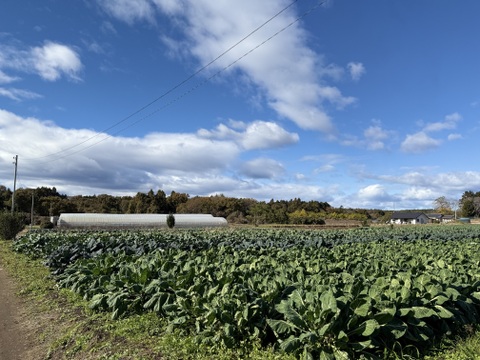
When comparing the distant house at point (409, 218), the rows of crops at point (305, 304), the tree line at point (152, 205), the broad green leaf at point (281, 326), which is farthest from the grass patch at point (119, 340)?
the distant house at point (409, 218)

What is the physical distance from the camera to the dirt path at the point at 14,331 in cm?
590

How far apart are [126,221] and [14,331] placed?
45.3 m

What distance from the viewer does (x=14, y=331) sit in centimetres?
699

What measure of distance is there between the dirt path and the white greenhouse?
39.4 meters

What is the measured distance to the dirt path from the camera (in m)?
5.90

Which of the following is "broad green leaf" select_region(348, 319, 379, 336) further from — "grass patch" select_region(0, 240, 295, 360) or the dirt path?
the dirt path

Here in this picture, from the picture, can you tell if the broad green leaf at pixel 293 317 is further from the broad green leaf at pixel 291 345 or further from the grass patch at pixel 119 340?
the grass patch at pixel 119 340

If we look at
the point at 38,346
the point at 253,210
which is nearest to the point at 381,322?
the point at 38,346

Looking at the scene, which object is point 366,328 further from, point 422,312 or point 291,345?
point 422,312

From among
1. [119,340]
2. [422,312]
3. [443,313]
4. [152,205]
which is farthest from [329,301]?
[152,205]

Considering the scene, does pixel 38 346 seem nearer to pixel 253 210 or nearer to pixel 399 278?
pixel 399 278

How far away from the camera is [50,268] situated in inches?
510

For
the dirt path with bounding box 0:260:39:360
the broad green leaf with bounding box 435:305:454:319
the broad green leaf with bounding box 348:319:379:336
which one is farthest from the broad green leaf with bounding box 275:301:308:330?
the dirt path with bounding box 0:260:39:360

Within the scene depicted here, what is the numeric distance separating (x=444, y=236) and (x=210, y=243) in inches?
652
